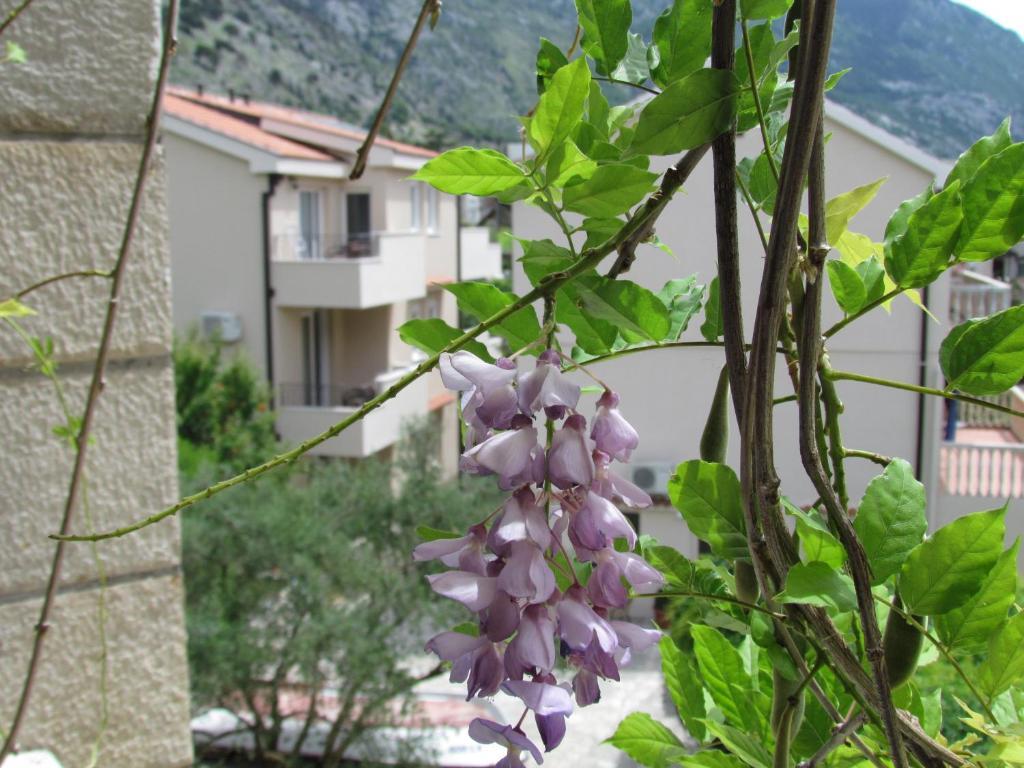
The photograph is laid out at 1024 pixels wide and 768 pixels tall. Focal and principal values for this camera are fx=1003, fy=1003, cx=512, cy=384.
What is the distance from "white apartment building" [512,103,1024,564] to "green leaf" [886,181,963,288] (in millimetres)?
58

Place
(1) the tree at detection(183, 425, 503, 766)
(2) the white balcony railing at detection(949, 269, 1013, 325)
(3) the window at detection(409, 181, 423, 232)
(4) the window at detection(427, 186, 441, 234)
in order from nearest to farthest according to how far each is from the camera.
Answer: (2) the white balcony railing at detection(949, 269, 1013, 325) < (1) the tree at detection(183, 425, 503, 766) < (3) the window at detection(409, 181, 423, 232) < (4) the window at detection(427, 186, 441, 234)

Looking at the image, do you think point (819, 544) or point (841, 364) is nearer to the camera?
point (819, 544)

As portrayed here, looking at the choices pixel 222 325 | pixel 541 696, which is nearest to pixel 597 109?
pixel 541 696

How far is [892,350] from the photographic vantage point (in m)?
1.29

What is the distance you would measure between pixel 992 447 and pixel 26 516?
3344 mm

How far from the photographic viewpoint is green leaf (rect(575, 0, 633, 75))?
0.36 metres

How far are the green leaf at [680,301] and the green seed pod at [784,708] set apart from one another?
130 millimetres

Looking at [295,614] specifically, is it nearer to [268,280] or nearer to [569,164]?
[268,280]

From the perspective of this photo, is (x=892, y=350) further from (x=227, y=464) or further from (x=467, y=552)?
(x=227, y=464)

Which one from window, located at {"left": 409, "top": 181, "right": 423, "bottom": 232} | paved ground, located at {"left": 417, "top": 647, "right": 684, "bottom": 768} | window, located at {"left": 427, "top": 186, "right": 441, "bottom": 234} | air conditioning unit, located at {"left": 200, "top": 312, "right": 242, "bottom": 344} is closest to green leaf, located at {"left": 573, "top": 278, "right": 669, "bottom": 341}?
paved ground, located at {"left": 417, "top": 647, "right": 684, "bottom": 768}

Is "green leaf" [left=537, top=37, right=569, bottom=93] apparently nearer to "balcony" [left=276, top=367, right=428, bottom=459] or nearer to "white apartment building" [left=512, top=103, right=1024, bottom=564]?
"white apartment building" [left=512, top=103, right=1024, bottom=564]

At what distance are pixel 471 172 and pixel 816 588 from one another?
0.17 m

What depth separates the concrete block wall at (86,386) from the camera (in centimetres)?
100

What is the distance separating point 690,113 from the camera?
31 cm
